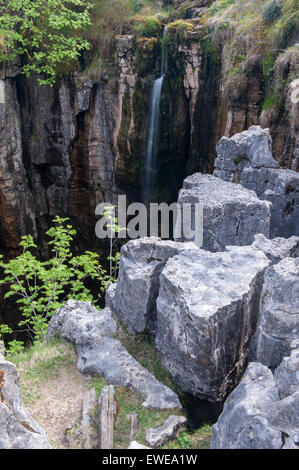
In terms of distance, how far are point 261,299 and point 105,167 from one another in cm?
1136

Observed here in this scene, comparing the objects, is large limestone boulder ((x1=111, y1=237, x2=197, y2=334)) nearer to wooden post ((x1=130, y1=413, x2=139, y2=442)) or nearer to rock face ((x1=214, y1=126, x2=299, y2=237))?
wooden post ((x1=130, y1=413, x2=139, y2=442))

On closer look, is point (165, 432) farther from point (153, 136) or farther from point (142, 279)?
point (153, 136)

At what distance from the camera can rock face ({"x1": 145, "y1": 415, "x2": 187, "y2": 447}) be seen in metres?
5.04

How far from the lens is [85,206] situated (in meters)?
16.5

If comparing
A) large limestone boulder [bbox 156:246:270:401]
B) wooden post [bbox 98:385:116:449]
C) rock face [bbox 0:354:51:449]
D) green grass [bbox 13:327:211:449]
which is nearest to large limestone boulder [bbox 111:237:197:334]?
green grass [bbox 13:327:211:449]

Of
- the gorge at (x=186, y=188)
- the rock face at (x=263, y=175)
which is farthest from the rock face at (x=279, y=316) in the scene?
the rock face at (x=263, y=175)

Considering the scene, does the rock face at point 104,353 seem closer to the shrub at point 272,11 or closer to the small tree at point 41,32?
the small tree at point 41,32

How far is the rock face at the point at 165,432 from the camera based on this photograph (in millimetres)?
5039

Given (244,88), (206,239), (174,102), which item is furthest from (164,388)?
(174,102)

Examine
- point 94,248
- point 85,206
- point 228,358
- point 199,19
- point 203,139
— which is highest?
point 199,19

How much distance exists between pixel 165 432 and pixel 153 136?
1159cm

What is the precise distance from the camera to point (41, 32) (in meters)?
13.2
